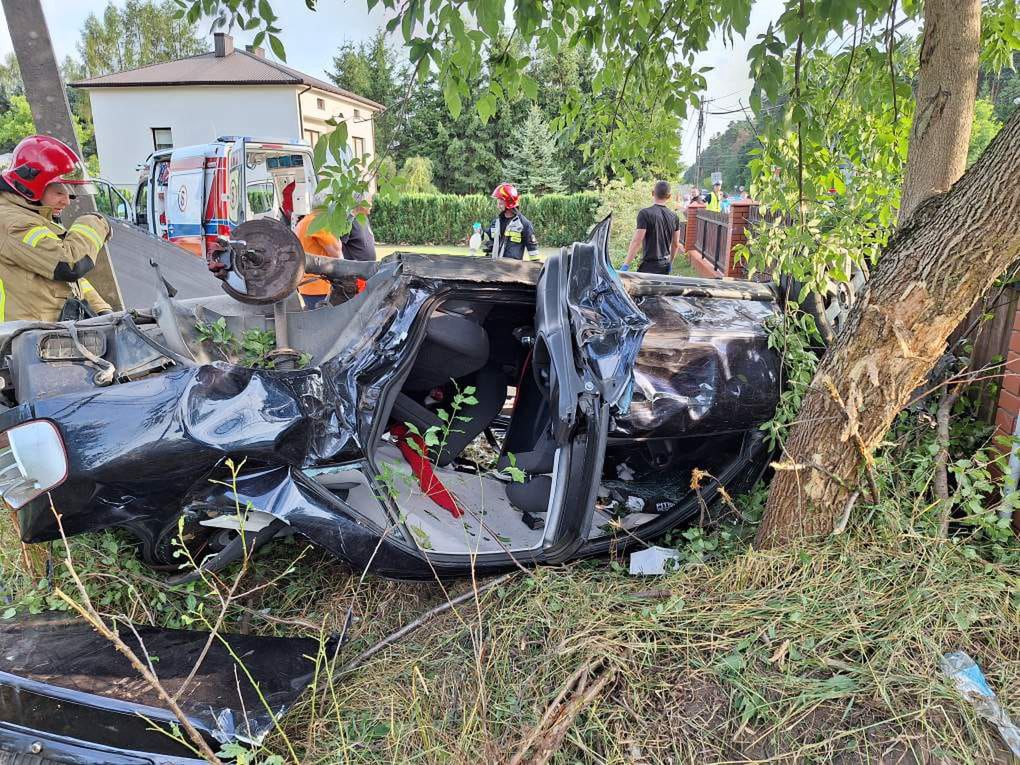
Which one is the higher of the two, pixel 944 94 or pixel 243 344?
pixel 944 94

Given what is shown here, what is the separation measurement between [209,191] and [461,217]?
18630 mm

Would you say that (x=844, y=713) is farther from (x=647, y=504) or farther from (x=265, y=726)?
(x=265, y=726)

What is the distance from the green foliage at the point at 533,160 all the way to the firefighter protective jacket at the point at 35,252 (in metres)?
31.8

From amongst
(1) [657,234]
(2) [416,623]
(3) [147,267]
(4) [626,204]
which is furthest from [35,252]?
(4) [626,204]

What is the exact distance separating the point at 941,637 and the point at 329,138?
244cm

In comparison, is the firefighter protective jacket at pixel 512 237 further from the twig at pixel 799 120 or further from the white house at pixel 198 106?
the white house at pixel 198 106

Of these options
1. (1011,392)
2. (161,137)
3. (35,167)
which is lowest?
(1011,392)

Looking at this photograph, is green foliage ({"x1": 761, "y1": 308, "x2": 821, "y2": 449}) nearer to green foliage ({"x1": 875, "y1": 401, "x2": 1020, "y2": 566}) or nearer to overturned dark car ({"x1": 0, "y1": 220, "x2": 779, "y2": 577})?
overturned dark car ({"x1": 0, "y1": 220, "x2": 779, "y2": 577})

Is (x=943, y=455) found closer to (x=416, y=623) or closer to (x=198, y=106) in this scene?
(x=416, y=623)

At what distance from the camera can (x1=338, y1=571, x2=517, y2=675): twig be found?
2.42 metres

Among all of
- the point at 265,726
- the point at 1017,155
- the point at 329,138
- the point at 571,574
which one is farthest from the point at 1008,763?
the point at 329,138

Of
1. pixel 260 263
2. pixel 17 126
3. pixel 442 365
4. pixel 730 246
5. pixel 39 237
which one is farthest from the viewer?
pixel 17 126

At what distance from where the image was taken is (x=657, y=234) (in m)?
7.05

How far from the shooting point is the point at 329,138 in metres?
2.32
